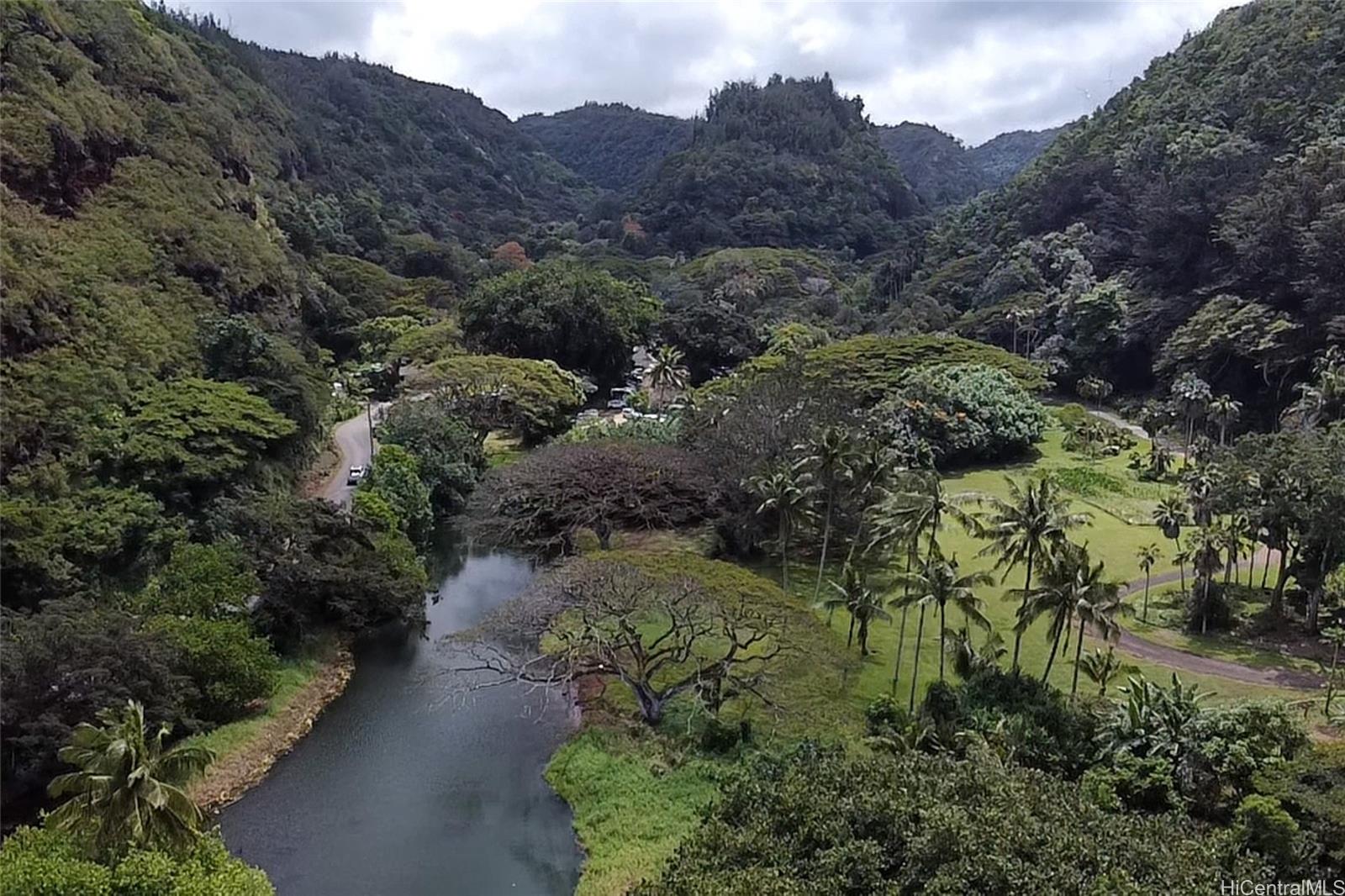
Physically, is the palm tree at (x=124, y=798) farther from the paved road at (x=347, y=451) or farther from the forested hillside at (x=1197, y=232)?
Answer: the forested hillside at (x=1197, y=232)

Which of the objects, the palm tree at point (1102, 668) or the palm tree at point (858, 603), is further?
the palm tree at point (858, 603)

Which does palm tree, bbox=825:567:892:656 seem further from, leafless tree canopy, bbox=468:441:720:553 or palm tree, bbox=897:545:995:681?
leafless tree canopy, bbox=468:441:720:553

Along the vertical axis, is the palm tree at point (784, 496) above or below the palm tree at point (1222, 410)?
below

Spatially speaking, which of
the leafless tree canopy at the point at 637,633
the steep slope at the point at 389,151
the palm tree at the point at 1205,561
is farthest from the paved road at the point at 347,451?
the steep slope at the point at 389,151

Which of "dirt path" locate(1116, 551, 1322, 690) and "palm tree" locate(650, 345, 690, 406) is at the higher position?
"palm tree" locate(650, 345, 690, 406)

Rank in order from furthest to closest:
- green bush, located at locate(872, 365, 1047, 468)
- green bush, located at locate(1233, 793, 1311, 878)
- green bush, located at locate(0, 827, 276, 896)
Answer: green bush, located at locate(872, 365, 1047, 468) < green bush, located at locate(1233, 793, 1311, 878) < green bush, located at locate(0, 827, 276, 896)

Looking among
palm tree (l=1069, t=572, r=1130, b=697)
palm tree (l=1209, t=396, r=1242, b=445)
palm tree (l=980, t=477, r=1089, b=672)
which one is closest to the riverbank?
palm tree (l=980, t=477, r=1089, b=672)
